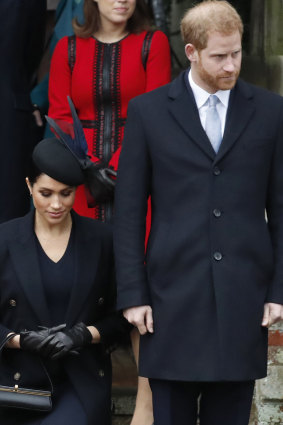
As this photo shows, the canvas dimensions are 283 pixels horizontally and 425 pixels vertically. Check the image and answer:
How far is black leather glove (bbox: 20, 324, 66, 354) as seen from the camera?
3688mm

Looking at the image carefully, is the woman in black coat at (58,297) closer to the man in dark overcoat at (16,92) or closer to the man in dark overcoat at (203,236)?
the man in dark overcoat at (203,236)

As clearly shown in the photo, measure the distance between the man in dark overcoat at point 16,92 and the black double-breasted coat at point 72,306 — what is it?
0.87 meters

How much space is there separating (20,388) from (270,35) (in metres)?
2.11

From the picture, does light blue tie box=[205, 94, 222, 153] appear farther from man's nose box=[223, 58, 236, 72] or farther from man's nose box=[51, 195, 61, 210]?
man's nose box=[51, 195, 61, 210]

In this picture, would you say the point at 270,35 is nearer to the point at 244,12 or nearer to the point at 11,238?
the point at 244,12

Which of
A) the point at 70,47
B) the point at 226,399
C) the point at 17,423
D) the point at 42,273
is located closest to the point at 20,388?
the point at 17,423

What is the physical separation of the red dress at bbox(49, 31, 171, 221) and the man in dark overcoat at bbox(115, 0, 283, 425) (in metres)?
0.86

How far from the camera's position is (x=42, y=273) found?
3.84m

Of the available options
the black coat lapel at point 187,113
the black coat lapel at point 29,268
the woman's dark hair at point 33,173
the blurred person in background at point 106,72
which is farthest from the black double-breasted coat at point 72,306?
the black coat lapel at point 187,113

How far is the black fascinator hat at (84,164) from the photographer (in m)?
3.93

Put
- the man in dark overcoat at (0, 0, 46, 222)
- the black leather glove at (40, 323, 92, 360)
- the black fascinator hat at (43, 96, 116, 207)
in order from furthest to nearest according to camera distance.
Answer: the man in dark overcoat at (0, 0, 46, 222) < the black fascinator hat at (43, 96, 116, 207) < the black leather glove at (40, 323, 92, 360)

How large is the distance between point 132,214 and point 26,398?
0.80 meters

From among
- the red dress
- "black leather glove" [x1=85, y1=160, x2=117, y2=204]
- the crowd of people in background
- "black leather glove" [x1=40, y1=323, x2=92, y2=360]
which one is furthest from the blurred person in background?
"black leather glove" [x1=40, y1=323, x2=92, y2=360]

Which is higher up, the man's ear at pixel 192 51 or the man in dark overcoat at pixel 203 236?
the man's ear at pixel 192 51
